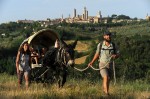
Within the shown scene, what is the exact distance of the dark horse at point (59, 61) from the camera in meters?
11.8

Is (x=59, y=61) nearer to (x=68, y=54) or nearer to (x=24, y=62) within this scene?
(x=68, y=54)

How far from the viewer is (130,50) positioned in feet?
151

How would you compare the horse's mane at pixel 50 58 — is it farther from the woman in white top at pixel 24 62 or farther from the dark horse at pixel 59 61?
the woman in white top at pixel 24 62

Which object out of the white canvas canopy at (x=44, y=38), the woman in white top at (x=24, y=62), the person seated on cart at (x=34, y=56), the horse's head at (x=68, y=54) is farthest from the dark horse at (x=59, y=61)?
the white canvas canopy at (x=44, y=38)

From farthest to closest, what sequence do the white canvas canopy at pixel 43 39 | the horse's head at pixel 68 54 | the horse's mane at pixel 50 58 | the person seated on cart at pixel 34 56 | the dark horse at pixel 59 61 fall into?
the white canvas canopy at pixel 43 39, the person seated on cart at pixel 34 56, the horse's mane at pixel 50 58, the dark horse at pixel 59 61, the horse's head at pixel 68 54

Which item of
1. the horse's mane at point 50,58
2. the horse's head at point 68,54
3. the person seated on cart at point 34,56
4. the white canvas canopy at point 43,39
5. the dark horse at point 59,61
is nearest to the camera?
the horse's head at point 68,54

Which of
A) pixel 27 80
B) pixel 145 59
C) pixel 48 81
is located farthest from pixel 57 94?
pixel 145 59

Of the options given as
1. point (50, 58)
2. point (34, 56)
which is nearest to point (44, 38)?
point (34, 56)

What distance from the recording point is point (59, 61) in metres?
12.3

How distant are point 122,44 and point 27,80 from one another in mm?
35048

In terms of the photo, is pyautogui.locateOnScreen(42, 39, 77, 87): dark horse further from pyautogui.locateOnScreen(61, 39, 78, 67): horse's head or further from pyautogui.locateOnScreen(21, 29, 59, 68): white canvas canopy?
pyautogui.locateOnScreen(21, 29, 59, 68): white canvas canopy

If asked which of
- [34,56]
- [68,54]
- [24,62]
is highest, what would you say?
[68,54]

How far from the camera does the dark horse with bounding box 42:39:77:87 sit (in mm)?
11836

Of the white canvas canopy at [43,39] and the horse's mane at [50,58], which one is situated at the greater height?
the white canvas canopy at [43,39]
